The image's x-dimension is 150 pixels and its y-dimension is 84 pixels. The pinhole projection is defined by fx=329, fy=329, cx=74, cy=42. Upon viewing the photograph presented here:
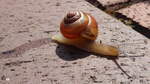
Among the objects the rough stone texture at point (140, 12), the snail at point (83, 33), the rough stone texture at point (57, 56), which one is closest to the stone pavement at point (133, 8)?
the rough stone texture at point (140, 12)

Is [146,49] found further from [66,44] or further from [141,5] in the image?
[141,5]

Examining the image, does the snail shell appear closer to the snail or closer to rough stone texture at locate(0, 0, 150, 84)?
the snail

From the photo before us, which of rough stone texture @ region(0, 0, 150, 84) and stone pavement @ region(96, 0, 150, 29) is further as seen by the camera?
stone pavement @ region(96, 0, 150, 29)

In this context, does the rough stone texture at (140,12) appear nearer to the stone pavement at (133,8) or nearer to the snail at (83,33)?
the stone pavement at (133,8)

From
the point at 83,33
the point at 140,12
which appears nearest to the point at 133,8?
the point at 140,12

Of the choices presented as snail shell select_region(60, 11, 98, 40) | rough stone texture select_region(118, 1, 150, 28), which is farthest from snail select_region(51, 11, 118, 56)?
rough stone texture select_region(118, 1, 150, 28)

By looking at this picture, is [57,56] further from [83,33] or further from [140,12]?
[140,12]
